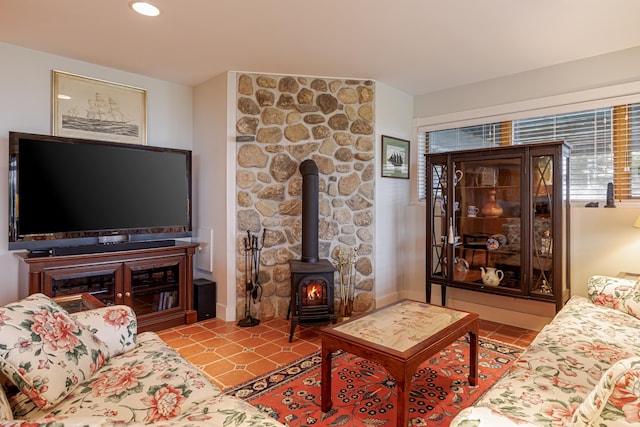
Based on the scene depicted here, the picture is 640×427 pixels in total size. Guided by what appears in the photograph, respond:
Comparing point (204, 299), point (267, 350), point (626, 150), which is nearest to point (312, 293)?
point (267, 350)

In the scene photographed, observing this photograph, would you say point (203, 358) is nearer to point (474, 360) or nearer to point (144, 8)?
point (474, 360)

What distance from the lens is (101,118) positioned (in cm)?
346

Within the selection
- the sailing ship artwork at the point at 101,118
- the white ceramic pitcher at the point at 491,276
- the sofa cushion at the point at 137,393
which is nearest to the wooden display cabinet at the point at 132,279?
the sailing ship artwork at the point at 101,118

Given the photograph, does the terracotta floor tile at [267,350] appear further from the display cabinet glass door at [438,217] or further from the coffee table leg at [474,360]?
the display cabinet glass door at [438,217]

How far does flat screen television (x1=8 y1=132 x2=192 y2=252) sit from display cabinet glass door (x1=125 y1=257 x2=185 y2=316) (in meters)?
0.32

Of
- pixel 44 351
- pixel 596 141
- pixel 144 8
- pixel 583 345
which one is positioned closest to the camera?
pixel 44 351

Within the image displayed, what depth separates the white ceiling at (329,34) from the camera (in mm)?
2412

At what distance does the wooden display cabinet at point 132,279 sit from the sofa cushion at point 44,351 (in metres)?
1.23

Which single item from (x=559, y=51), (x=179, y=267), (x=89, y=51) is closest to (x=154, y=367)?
(x=179, y=267)

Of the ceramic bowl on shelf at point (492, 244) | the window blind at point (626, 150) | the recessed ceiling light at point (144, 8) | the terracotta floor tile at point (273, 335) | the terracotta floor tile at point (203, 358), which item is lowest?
the terracotta floor tile at point (203, 358)

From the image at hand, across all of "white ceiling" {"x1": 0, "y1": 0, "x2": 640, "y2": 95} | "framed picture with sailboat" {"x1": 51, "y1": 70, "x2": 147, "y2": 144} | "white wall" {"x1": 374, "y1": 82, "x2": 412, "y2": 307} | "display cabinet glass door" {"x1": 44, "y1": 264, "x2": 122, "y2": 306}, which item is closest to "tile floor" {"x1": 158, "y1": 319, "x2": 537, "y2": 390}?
"display cabinet glass door" {"x1": 44, "y1": 264, "x2": 122, "y2": 306}

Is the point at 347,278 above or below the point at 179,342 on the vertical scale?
above

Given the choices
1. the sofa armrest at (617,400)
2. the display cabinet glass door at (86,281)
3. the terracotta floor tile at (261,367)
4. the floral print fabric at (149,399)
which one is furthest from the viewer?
the display cabinet glass door at (86,281)

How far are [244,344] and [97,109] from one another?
2.54 metres
